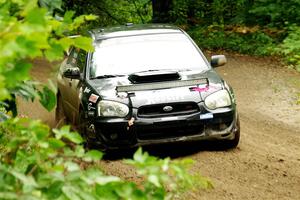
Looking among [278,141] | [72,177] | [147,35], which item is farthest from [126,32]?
[72,177]

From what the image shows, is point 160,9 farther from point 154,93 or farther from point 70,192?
point 70,192

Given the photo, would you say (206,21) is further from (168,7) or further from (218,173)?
(218,173)

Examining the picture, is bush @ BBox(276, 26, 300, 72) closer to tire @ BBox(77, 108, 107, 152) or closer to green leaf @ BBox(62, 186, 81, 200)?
tire @ BBox(77, 108, 107, 152)

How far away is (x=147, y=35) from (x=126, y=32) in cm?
34

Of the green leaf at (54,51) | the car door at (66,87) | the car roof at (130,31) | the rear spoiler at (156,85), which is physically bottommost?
the car door at (66,87)

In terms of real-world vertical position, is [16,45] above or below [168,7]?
above

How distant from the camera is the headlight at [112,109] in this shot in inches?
269

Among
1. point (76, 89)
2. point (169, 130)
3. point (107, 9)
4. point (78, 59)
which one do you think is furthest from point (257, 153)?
point (107, 9)

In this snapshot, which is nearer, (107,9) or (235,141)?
(235,141)

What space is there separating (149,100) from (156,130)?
0.38m

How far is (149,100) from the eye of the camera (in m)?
6.84

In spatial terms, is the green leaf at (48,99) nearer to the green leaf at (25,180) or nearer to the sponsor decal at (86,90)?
the green leaf at (25,180)

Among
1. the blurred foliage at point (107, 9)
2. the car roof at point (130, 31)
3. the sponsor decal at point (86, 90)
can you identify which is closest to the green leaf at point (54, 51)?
the sponsor decal at point (86, 90)

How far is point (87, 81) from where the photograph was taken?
7.53 metres
